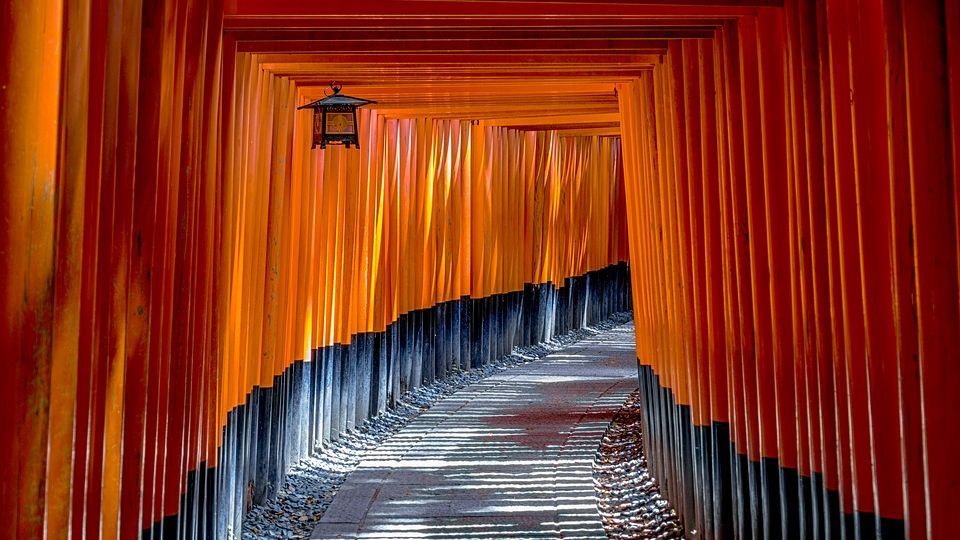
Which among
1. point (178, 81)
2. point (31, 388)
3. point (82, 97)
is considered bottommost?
point (31, 388)

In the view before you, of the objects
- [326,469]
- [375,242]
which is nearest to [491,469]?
[326,469]

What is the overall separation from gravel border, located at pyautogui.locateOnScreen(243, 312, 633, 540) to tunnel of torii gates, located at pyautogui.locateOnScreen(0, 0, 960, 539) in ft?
0.65

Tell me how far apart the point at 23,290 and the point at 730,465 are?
5060 mm

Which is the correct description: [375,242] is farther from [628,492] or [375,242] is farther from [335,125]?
[628,492]

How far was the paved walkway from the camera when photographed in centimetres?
810

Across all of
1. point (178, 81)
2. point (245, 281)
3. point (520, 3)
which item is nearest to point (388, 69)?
point (245, 281)

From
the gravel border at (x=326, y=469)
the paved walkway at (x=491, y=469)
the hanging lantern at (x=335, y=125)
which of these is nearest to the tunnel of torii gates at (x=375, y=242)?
the gravel border at (x=326, y=469)

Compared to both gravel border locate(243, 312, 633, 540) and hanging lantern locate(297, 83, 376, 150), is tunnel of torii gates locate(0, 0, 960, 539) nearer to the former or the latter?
gravel border locate(243, 312, 633, 540)

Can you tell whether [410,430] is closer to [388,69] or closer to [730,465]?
[388,69]

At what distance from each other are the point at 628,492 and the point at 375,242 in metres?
4.56

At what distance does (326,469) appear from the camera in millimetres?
9945

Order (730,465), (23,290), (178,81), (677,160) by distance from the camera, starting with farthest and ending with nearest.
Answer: (677,160) → (730,465) → (178,81) → (23,290)

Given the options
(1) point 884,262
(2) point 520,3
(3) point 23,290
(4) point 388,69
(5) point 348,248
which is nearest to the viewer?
(3) point 23,290

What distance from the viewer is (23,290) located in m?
2.75
